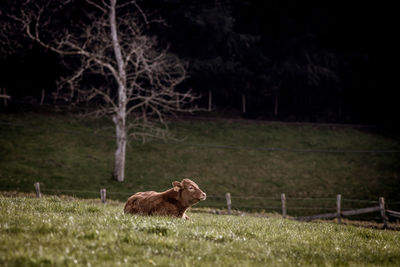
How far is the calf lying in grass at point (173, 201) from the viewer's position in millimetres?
10195

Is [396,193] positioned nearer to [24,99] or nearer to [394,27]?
[394,27]

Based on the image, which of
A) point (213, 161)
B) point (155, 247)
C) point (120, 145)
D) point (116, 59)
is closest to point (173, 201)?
point (155, 247)

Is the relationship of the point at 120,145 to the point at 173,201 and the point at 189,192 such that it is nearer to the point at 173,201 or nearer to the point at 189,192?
the point at 173,201

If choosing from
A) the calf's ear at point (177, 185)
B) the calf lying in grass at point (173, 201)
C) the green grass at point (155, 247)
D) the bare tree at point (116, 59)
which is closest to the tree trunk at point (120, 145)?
the bare tree at point (116, 59)

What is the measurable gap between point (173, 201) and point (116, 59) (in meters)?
22.4

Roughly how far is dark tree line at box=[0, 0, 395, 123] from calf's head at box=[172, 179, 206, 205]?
38264mm

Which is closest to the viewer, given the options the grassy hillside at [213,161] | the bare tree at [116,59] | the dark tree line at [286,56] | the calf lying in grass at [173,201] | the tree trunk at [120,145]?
the calf lying in grass at [173,201]

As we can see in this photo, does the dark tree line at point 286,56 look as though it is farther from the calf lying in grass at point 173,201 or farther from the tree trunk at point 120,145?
the calf lying in grass at point 173,201

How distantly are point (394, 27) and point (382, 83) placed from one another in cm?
1041

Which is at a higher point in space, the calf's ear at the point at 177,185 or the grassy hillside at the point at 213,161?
the calf's ear at the point at 177,185

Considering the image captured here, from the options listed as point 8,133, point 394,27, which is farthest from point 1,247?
point 394,27

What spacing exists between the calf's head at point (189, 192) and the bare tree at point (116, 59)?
16769 mm

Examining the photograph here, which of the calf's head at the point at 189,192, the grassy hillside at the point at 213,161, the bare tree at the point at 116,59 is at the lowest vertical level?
the grassy hillside at the point at 213,161

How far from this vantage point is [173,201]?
10.4 meters
